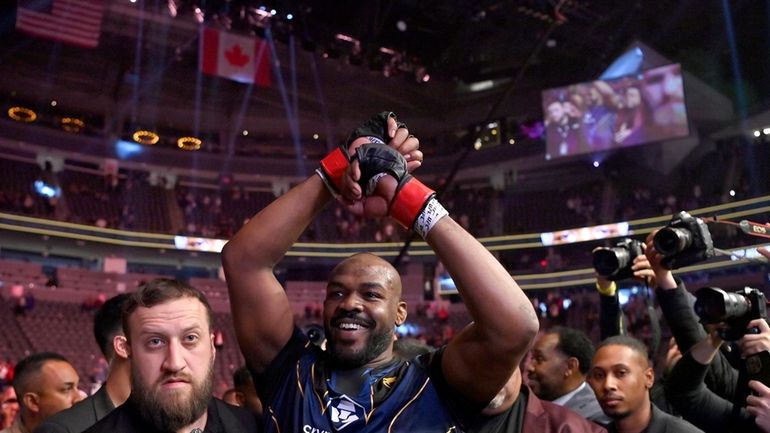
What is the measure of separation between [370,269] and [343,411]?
44 centimetres

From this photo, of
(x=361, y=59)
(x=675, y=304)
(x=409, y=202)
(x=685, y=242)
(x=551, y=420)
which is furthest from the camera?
(x=361, y=59)

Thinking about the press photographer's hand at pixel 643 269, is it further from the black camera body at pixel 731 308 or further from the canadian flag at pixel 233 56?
the canadian flag at pixel 233 56

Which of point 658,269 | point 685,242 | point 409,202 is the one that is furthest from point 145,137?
point 409,202

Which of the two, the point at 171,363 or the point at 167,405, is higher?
the point at 171,363

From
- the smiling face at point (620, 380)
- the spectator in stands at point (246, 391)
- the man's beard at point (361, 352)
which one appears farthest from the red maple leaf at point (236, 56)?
the man's beard at point (361, 352)

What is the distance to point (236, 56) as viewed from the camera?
1812cm

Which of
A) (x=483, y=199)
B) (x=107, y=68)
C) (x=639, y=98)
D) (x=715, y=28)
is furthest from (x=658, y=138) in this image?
(x=107, y=68)

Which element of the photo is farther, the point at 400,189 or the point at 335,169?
the point at 335,169

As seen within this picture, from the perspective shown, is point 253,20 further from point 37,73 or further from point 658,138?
point 658,138

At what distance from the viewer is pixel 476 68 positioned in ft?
80.1

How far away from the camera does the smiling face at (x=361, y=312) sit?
226 cm

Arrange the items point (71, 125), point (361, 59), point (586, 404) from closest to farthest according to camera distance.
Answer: point (586, 404)
point (361, 59)
point (71, 125)

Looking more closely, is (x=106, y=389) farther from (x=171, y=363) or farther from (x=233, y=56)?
(x=233, y=56)

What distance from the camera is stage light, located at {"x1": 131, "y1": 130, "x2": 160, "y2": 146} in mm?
23938
